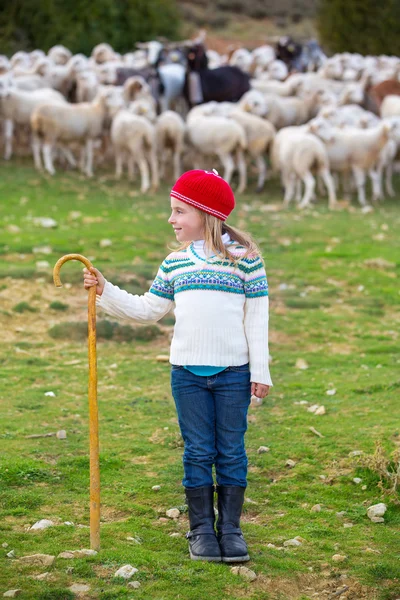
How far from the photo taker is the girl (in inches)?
153

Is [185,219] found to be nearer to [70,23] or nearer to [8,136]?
[8,136]

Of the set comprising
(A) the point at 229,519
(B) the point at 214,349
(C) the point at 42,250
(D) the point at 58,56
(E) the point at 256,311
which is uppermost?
(D) the point at 58,56

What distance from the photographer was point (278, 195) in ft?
52.5

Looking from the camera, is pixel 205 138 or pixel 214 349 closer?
pixel 214 349

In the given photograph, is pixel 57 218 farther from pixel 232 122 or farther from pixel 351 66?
pixel 351 66

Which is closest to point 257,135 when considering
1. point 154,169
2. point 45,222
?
point 154,169

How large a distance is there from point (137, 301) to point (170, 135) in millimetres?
12278

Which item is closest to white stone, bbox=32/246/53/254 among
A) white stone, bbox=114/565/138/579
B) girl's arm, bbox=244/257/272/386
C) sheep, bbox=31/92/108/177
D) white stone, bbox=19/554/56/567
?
sheep, bbox=31/92/108/177

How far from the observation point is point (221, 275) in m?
3.90

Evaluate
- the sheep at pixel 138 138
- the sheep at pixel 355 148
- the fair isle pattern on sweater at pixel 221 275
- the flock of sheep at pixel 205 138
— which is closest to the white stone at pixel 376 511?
the fair isle pattern on sweater at pixel 221 275

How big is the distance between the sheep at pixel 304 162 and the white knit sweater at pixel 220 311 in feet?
36.3

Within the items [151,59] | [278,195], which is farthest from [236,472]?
[151,59]

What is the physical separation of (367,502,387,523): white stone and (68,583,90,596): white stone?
1.45 meters

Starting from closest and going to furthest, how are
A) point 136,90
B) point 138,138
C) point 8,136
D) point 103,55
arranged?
point 138,138 → point 8,136 → point 136,90 → point 103,55
